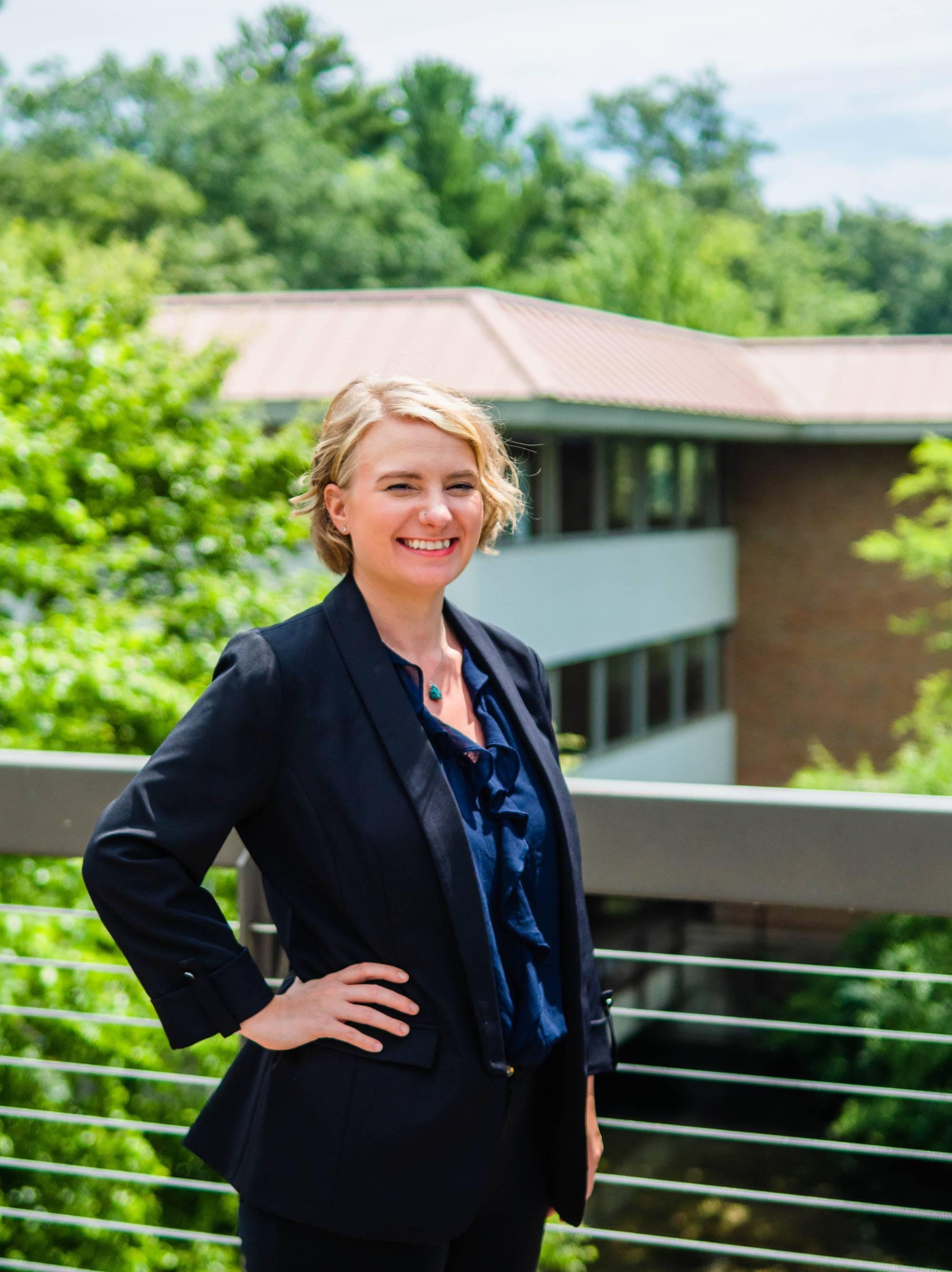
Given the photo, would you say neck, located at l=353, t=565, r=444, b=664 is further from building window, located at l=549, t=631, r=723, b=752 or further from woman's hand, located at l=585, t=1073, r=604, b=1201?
building window, located at l=549, t=631, r=723, b=752

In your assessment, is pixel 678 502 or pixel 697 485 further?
pixel 697 485

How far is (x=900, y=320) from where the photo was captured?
54.9 m

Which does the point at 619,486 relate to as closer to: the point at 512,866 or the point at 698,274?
the point at 512,866

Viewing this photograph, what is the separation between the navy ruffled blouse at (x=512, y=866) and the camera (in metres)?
1.70

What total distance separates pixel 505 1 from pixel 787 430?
151ft

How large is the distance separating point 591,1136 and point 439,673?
24.1 inches

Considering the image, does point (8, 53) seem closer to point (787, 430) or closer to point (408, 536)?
point (787, 430)

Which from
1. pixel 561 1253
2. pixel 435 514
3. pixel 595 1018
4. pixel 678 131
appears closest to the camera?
pixel 435 514

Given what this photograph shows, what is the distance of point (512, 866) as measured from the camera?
170 cm

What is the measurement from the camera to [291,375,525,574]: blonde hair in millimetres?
1732

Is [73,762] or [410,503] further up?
[410,503]

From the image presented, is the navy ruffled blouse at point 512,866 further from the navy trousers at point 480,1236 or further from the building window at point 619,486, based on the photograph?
the building window at point 619,486

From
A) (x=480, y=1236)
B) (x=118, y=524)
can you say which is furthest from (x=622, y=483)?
(x=480, y=1236)

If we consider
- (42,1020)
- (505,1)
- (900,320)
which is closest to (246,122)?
(505,1)
